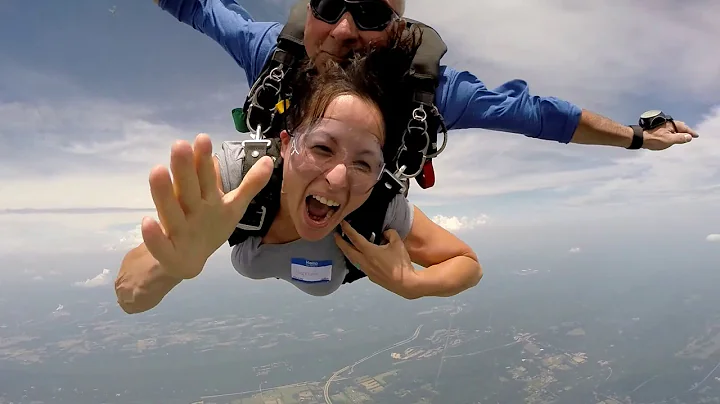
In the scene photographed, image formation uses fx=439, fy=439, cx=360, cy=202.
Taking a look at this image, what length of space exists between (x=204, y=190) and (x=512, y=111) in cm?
185

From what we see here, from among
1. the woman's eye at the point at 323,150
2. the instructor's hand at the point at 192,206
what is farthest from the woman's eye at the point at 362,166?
the instructor's hand at the point at 192,206

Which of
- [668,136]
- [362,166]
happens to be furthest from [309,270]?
[668,136]

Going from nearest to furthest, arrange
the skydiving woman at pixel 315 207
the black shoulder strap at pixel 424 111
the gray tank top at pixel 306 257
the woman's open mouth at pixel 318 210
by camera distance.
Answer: the skydiving woman at pixel 315 207, the woman's open mouth at pixel 318 210, the black shoulder strap at pixel 424 111, the gray tank top at pixel 306 257

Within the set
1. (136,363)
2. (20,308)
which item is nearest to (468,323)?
(136,363)

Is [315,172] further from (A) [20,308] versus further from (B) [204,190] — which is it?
(A) [20,308]

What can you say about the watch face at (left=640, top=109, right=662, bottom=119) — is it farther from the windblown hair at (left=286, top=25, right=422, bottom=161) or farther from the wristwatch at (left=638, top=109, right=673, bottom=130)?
the windblown hair at (left=286, top=25, right=422, bottom=161)

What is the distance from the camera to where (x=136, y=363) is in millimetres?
66562

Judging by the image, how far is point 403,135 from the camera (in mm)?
2113

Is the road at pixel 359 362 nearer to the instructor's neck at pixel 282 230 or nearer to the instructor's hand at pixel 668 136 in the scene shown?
the instructor's neck at pixel 282 230

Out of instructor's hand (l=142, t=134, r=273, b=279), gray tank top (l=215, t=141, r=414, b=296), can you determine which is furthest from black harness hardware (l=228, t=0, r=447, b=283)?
instructor's hand (l=142, t=134, r=273, b=279)

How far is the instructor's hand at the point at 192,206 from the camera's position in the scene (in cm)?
108

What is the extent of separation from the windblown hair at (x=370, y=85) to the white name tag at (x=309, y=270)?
721mm

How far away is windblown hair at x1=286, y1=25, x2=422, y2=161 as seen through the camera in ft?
6.37

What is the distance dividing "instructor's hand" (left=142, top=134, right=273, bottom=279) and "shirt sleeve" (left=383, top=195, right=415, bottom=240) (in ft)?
3.99
